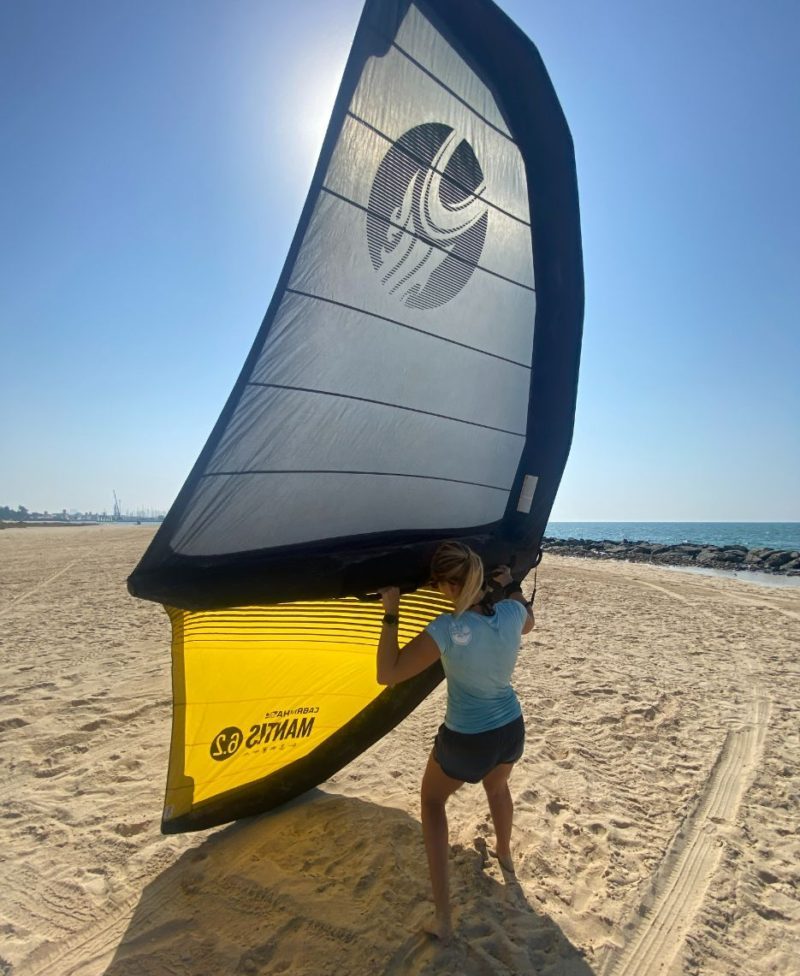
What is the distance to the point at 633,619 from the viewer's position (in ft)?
32.4

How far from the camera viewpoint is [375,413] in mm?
2588

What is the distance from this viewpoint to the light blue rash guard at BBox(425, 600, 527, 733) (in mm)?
2180

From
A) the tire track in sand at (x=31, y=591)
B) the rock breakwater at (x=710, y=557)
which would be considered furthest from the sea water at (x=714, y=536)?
the tire track in sand at (x=31, y=591)

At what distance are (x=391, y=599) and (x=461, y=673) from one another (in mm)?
382

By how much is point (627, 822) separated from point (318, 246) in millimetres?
3438

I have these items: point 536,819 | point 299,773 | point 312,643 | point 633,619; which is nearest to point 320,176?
point 312,643

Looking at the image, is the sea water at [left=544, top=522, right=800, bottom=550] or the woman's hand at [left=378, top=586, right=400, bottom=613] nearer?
the woman's hand at [left=378, top=586, right=400, bottom=613]

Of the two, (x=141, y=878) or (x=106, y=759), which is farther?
(x=106, y=759)

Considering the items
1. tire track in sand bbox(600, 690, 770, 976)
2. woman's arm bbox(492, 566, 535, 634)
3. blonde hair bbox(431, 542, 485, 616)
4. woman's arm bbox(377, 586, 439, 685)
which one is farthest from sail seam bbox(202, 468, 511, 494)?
tire track in sand bbox(600, 690, 770, 976)

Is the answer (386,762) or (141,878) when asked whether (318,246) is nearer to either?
(141,878)

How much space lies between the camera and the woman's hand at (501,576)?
2668 mm

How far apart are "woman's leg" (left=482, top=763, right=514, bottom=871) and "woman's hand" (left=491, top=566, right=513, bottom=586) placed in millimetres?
765

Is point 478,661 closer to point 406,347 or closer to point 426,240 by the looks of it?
point 406,347

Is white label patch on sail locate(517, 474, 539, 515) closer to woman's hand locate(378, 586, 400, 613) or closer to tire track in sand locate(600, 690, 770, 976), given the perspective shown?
woman's hand locate(378, 586, 400, 613)
